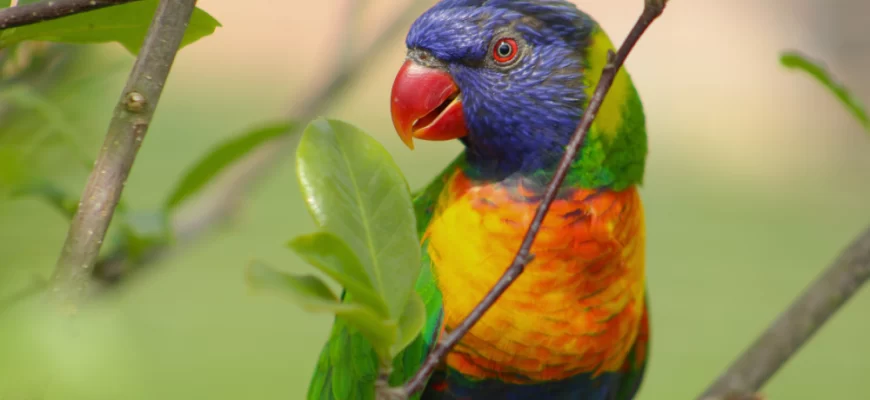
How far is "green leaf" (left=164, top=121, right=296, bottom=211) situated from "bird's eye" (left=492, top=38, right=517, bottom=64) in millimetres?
326

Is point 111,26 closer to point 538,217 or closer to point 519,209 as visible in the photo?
point 538,217

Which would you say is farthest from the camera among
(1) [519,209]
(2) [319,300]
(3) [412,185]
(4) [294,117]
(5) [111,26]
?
(3) [412,185]

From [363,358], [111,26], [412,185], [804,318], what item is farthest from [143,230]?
[412,185]

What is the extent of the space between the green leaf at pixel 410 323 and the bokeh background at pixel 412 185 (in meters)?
0.23

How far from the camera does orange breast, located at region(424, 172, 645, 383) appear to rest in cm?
109

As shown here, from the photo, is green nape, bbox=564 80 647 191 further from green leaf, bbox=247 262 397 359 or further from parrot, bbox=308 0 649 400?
green leaf, bbox=247 262 397 359

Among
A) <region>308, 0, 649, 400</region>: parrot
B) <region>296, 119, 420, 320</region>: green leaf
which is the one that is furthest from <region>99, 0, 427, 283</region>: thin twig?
<region>296, 119, 420, 320</region>: green leaf

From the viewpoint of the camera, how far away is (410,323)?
0.54m

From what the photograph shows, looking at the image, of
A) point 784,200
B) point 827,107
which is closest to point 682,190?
point 784,200

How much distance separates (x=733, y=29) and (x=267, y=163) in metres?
9.62

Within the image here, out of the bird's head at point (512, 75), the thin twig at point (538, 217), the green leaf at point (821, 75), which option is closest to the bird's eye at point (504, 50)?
the bird's head at point (512, 75)

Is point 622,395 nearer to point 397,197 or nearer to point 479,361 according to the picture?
point 479,361

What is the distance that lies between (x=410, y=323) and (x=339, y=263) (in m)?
0.08

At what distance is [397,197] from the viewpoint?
1.79 ft
